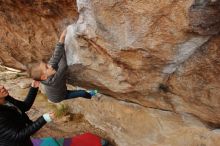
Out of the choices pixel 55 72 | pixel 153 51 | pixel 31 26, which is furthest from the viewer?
pixel 31 26

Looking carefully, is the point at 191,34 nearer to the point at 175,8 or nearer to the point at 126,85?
the point at 175,8

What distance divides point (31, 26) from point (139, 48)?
1612 millimetres

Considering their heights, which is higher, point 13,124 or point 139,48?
point 139,48

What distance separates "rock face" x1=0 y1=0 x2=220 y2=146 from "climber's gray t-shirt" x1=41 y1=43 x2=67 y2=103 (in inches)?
3.1

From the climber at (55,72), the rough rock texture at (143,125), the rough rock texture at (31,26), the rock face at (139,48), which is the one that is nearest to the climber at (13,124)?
the climber at (55,72)

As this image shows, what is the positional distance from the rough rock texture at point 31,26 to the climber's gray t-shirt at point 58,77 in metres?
0.36

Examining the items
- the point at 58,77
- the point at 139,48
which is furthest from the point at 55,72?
the point at 139,48

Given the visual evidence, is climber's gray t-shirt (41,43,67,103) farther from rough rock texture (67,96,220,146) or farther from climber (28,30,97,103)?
rough rock texture (67,96,220,146)

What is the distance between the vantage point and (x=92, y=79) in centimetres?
448

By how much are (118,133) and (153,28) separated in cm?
239

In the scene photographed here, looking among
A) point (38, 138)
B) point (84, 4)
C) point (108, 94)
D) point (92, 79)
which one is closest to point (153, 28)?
point (84, 4)

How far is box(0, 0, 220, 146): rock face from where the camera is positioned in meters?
3.13

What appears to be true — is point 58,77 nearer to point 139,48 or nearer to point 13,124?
point 13,124

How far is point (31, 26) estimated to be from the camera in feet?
15.0
